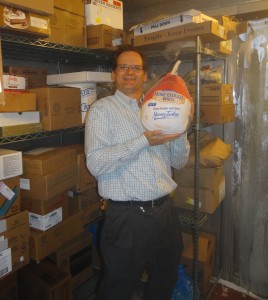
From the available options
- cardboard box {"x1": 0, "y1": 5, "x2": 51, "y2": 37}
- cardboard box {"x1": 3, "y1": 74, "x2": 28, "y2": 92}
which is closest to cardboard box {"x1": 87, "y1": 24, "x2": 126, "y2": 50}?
cardboard box {"x1": 0, "y1": 5, "x2": 51, "y2": 37}

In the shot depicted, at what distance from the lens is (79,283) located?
82.4 inches

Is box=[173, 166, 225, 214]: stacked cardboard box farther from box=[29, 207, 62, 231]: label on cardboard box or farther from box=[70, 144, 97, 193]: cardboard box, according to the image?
box=[29, 207, 62, 231]: label on cardboard box

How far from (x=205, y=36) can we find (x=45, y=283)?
170 centimetres

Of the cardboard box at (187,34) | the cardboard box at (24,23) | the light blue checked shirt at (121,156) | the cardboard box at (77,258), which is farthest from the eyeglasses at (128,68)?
the cardboard box at (77,258)

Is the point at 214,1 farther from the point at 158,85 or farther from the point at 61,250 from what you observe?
the point at 61,250

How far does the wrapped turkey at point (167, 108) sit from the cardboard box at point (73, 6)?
2.66 feet

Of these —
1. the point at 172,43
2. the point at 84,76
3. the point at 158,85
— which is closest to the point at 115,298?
the point at 158,85

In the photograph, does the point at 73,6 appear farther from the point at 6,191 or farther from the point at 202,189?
the point at 202,189

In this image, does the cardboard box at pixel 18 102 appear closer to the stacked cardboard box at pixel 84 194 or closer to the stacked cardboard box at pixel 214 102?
the stacked cardboard box at pixel 84 194

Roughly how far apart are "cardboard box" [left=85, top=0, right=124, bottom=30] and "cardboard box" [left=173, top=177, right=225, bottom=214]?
1.21 metres

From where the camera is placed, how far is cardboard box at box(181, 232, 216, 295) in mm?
2102

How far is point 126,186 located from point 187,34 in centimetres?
90

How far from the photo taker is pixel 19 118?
4.92 feet

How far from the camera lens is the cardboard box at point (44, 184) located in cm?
159
